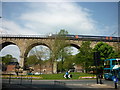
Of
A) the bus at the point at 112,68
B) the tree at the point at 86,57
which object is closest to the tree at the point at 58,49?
the tree at the point at 86,57

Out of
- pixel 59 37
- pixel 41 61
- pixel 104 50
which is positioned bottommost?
pixel 41 61

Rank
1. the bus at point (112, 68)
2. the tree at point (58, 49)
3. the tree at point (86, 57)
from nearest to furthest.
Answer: the bus at point (112, 68) < the tree at point (86, 57) < the tree at point (58, 49)

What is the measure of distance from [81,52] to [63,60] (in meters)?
5.54

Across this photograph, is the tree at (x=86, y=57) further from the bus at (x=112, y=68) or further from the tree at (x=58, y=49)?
the bus at (x=112, y=68)

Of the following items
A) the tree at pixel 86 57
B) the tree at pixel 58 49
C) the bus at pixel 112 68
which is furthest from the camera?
the tree at pixel 58 49

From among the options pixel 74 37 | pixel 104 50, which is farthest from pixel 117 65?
pixel 74 37

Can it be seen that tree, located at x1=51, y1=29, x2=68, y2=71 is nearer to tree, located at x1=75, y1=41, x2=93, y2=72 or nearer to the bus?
tree, located at x1=75, y1=41, x2=93, y2=72

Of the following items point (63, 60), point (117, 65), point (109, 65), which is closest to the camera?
point (117, 65)

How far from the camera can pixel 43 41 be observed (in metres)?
49.0

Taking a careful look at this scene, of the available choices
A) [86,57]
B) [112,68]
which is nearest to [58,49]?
[86,57]

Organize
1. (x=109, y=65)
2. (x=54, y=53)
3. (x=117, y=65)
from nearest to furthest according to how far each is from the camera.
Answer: (x=117, y=65)
(x=109, y=65)
(x=54, y=53)

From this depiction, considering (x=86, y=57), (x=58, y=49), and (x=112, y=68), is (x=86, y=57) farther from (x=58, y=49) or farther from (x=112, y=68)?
(x=112, y=68)

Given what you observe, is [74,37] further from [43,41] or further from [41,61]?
[41,61]

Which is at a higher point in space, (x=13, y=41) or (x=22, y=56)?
(x=13, y=41)
